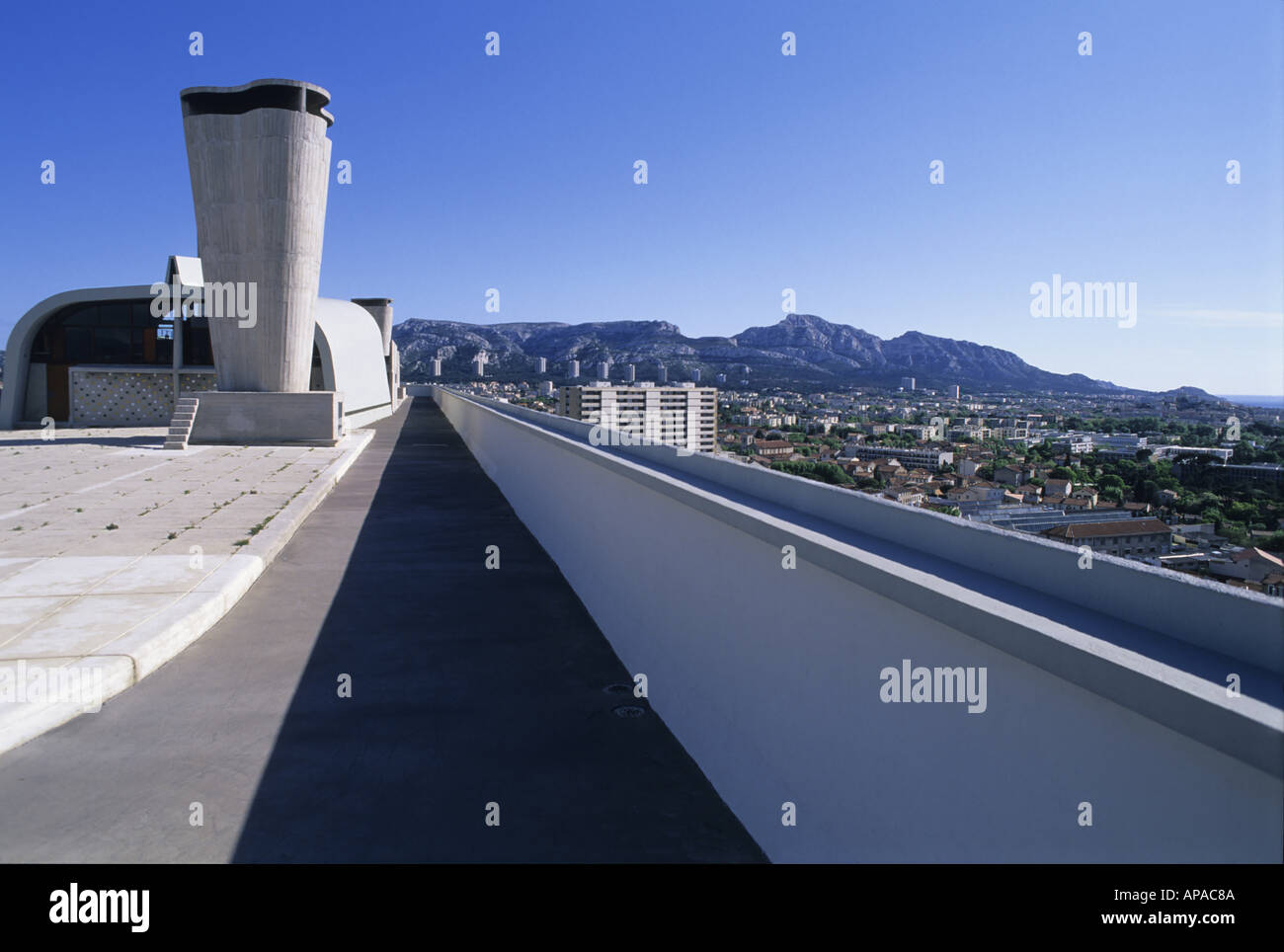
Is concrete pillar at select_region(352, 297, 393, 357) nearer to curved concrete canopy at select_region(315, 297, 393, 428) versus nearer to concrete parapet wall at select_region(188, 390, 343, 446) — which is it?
curved concrete canopy at select_region(315, 297, 393, 428)

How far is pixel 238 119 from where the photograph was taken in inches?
768

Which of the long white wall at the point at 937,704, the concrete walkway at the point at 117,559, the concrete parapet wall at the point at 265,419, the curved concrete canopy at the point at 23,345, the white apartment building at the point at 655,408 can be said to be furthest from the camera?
the curved concrete canopy at the point at 23,345

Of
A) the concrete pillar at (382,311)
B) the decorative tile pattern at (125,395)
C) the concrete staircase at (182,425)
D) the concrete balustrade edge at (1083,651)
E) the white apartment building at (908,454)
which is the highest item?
the concrete pillar at (382,311)

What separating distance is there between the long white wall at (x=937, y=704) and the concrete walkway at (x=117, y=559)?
3318 millimetres

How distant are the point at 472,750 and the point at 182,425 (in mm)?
18574

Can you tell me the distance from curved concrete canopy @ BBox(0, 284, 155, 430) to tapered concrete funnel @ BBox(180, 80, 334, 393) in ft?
32.4

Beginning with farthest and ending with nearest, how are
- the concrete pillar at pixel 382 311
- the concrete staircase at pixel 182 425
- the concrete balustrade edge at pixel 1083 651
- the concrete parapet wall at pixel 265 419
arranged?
1. the concrete pillar at pixel 382 311
2. the concrete parapet wall at pixel 265 419
3. the concrete staircase at pixel 182 425
4. the concrete balustrade edge at pixel 1083 651

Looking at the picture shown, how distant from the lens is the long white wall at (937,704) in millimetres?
1634

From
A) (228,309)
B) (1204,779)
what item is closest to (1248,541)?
(1204,779)

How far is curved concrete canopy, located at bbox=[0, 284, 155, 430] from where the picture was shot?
26.5 m

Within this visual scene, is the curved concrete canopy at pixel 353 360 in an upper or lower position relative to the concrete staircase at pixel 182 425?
upper

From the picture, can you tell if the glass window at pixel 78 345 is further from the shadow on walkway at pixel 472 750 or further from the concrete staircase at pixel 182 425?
the shadow on walkway at pixel 472 750

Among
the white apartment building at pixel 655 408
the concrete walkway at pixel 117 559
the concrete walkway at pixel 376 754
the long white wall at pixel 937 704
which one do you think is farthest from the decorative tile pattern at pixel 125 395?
the long white wall at pixel 937 704
